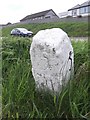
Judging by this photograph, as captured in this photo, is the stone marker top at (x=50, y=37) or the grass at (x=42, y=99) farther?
the stone marker top at (x=50, y=37)

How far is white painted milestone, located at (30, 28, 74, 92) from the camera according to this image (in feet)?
7.82

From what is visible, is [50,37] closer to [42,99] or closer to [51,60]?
[51,60]

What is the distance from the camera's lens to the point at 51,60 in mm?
2395

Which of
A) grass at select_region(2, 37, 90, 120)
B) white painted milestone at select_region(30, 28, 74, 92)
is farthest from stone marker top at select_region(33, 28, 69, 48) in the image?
grass at select_region(2, 37, 90, 120)

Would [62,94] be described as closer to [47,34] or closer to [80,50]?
[47,34]

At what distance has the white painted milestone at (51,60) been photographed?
2.38 m

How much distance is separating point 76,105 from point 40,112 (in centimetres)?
28

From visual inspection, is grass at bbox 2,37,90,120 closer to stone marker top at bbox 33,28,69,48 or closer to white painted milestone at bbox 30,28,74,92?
white painted milestone at bbox 30,28,74,92

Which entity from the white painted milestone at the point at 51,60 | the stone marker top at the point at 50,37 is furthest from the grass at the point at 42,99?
the stone marker top at the point at 50,37

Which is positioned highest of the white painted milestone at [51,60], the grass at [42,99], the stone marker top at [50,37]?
the stone marker top at [50,37]

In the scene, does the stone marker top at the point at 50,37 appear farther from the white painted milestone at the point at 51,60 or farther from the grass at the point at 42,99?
the grass at the point at 42,99

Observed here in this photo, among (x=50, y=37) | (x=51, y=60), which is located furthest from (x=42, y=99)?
(x=50, y=37)

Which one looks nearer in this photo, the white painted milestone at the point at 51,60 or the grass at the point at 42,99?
the grass at the point at 42,99

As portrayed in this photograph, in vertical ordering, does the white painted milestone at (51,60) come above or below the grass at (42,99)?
above
